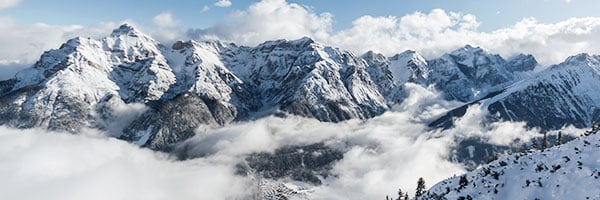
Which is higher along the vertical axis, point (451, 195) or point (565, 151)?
point (565, 151)

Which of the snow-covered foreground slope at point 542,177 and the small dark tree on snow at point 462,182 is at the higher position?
the snow-covered foreground slope at point 542,177

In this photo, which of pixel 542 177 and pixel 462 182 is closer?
pixel 542 177

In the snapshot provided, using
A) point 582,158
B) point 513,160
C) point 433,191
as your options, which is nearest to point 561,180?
point 582,158

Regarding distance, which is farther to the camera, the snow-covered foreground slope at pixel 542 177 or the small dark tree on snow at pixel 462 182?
the small dark tree on snow at pixel 462 182

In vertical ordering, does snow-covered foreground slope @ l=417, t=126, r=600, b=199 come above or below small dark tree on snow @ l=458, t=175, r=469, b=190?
above

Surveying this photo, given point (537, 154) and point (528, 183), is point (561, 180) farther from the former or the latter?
point (537, 154)

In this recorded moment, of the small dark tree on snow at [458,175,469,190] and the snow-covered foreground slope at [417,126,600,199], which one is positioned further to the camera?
the small dark tree on snow at [458,175,469,190]

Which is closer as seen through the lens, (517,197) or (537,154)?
(517,197)

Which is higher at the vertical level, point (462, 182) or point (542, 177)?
point (542, 177)
